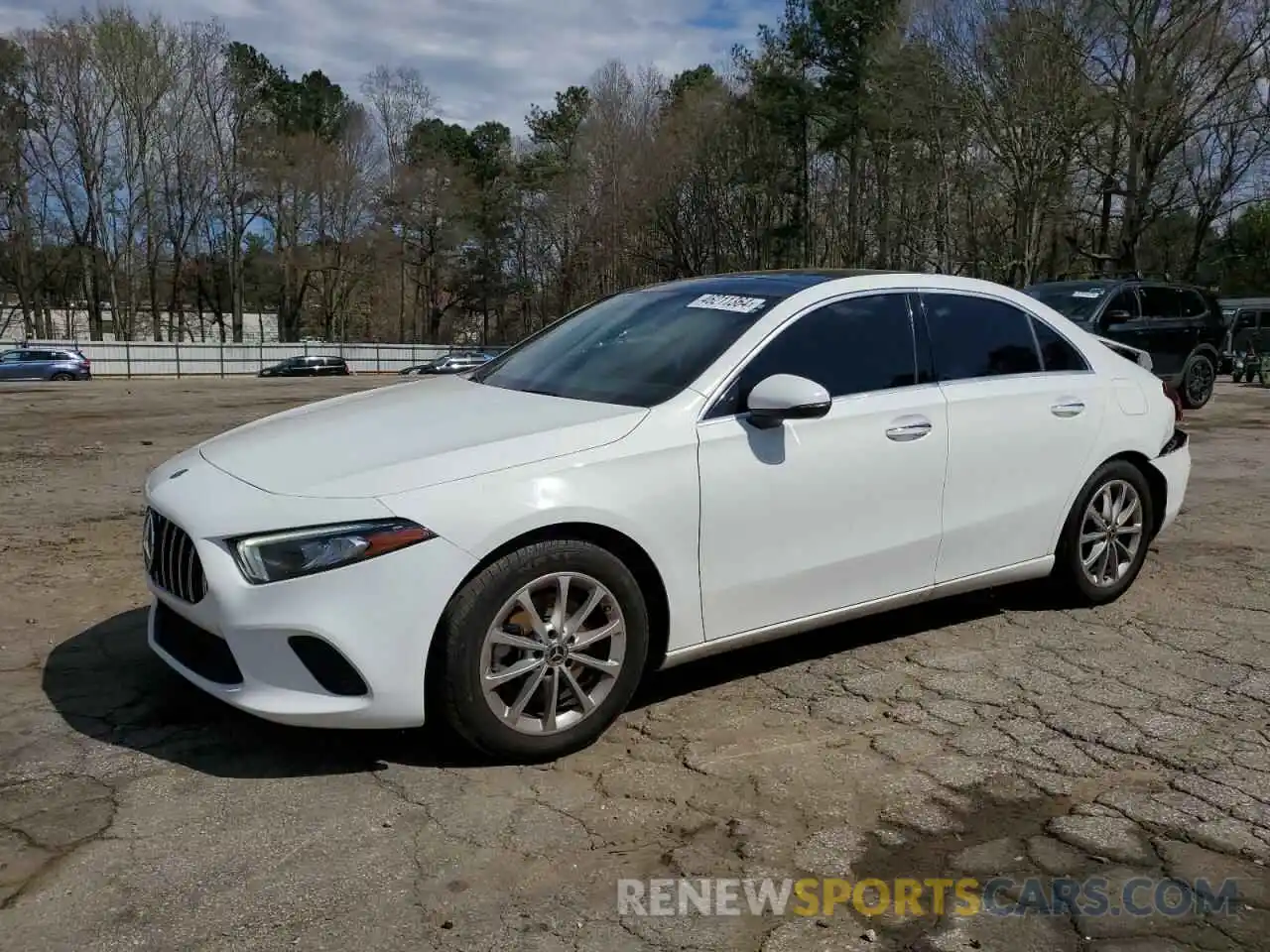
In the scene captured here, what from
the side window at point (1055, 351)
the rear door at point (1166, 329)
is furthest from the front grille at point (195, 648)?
the rear door at point (1166, 329)

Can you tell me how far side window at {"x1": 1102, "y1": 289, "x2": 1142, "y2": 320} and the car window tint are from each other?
15 centimetres

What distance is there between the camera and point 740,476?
3553 millimetres

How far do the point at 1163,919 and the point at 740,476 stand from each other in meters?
1.76

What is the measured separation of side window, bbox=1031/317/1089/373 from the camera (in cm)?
469

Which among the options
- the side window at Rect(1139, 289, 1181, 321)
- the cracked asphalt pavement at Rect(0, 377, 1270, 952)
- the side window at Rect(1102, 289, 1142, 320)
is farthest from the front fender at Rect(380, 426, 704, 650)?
the side window at Rect(1139, 289, 1181, 321)

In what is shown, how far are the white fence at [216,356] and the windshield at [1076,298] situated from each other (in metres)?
36.7

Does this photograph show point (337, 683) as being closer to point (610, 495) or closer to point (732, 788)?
point (610, 495)

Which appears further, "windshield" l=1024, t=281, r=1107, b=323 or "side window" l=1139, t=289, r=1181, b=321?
"side window" l=1139, t=289, r=1181, b=321

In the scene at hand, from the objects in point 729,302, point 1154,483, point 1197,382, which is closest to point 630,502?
point 729,302

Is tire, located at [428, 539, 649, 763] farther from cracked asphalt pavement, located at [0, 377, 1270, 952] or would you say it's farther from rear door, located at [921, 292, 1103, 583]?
rear door, located at [921, 292, 1103, 583]

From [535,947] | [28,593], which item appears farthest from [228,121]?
[535,947]

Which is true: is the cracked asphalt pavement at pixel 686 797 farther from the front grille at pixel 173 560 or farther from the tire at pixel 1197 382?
the tire at pixel 1197 382

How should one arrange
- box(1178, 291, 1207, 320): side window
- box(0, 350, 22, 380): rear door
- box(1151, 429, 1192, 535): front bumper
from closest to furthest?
box(1151, 429, 1192, 535): front bumper, box(1178, 291, 1207, 320): side window, box(0, 350, 22, 380): rear door

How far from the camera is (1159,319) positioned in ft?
45.0
